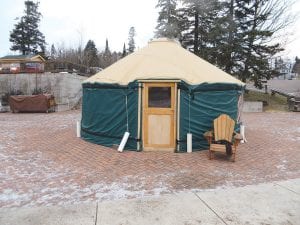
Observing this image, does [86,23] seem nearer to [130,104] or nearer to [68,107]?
[68,107]

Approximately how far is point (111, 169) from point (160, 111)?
201 cm

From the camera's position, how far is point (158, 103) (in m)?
7.09

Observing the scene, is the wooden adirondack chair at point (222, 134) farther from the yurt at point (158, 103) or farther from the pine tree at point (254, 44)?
the pine tree at point (254, 44)

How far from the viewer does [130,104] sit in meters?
7.21

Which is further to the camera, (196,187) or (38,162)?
(38,162)

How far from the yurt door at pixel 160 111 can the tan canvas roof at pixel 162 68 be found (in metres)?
0.30

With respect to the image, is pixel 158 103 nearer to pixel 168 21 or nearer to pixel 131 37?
pixel 168 21

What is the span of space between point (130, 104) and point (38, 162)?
2440mm

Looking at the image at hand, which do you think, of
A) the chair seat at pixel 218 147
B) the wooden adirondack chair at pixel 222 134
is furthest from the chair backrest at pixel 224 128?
the chair seat at pixel 218 147

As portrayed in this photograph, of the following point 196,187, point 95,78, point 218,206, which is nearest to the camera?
point 218,206

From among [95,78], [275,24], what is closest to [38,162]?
[95,78]

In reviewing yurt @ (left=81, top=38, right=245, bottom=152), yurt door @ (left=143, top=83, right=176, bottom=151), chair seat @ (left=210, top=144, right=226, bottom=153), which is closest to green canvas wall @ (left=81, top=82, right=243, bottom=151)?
yurt @ (left=81, top=38, right=245, bottom=152)

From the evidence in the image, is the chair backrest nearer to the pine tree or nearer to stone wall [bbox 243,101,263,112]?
stone wall [bbox 243,101,263,112]

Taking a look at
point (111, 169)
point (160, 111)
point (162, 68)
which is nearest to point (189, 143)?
point (160, 111)
